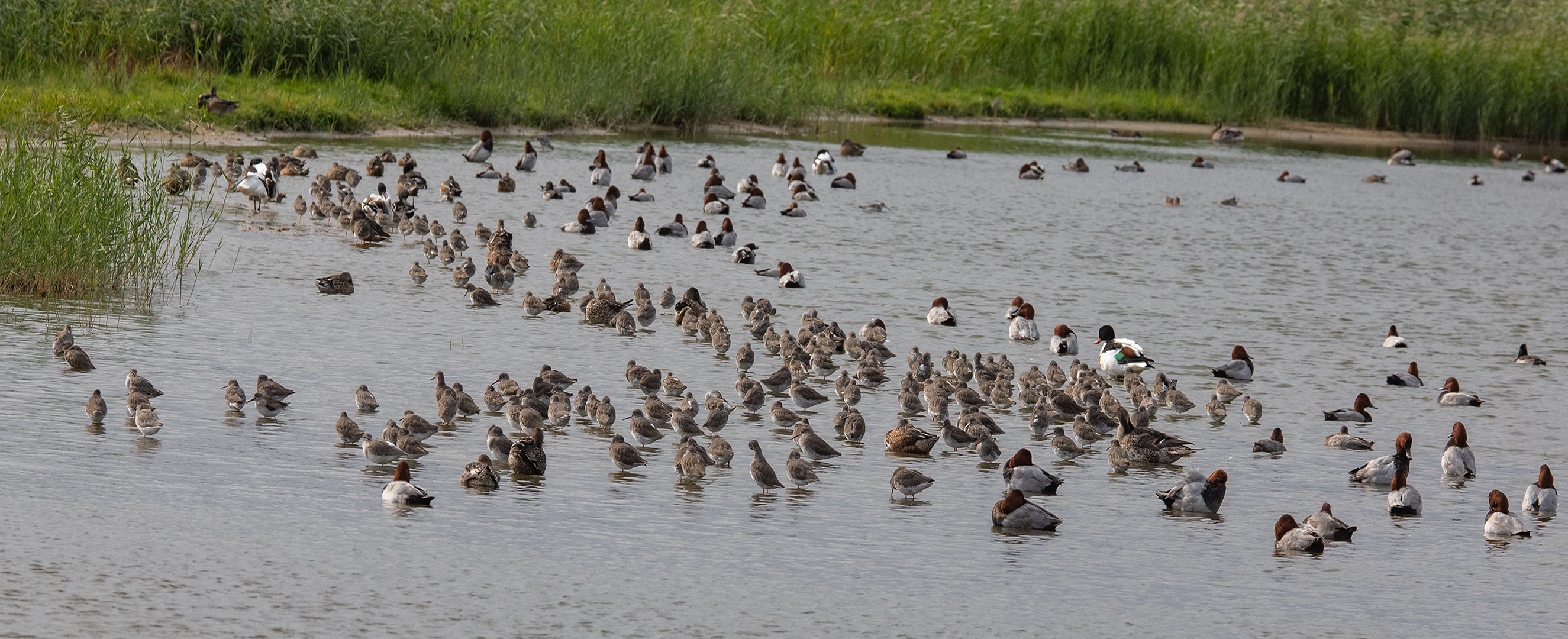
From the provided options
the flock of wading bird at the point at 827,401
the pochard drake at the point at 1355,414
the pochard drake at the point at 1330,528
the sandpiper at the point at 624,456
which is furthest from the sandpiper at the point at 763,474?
the pochard drake at the point at 1355,414

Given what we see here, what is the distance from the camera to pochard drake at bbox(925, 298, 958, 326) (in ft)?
60.8

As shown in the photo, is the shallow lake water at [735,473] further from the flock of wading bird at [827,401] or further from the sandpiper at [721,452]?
the flock of wading bird at [827,401]

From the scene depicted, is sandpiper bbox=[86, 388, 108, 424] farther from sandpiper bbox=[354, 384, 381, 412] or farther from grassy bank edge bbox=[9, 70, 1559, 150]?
grassy bank edge bbox=[9, 70, 1559, 150]

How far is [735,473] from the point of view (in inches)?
462

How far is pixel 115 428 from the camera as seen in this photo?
11.5 m

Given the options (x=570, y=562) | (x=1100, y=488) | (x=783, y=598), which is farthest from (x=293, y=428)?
(x=1100, y=488)

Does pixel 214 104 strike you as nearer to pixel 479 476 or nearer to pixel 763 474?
pixel 479 476

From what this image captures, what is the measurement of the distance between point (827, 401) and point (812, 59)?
31982 mm

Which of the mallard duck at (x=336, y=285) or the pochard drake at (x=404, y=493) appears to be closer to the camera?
the pochard drake at (x=404, y=493)

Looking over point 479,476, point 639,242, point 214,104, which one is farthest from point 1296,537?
point 214,104

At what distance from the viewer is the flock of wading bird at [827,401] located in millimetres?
11234

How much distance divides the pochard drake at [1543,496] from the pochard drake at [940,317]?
7.72 m

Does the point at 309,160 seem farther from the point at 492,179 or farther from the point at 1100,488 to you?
the point at 1100,488

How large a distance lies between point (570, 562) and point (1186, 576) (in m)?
3.65
